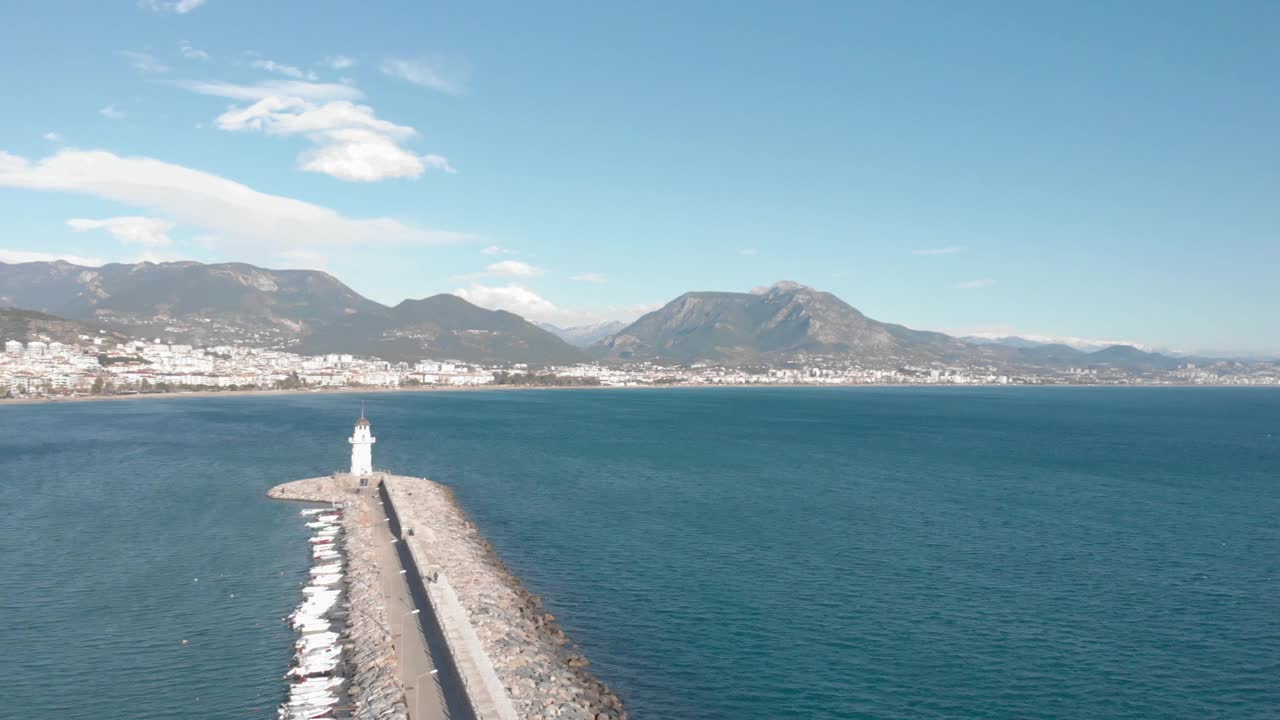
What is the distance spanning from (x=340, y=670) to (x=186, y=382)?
5922 inches

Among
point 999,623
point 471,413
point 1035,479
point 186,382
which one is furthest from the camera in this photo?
point 186,382

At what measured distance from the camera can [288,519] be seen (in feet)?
130

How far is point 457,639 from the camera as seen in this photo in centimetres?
2117

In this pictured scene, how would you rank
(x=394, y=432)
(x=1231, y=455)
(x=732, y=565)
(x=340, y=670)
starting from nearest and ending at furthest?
(x=340, y=670) < (x=732, y=565) < (x=1231, y=455) < (x=394, y=432)

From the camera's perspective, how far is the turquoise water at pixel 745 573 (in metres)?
20.9

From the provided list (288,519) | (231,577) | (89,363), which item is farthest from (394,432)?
(89,363)

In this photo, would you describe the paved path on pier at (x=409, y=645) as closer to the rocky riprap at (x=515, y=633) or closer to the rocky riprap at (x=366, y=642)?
the rocky riprap at (x=366, y=642)

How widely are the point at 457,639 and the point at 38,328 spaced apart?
19313cm

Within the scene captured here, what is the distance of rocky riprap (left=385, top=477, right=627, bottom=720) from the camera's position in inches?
748

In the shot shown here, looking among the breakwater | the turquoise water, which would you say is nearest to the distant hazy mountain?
the turquoise water

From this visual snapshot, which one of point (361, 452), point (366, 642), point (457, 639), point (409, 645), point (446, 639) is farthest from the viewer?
point (361, 452)

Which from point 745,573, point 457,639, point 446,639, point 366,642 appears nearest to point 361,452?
point 745,573

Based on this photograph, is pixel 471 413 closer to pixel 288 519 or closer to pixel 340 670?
pixel 288 519

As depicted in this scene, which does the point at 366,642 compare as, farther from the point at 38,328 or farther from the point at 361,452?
the point at 38,328
